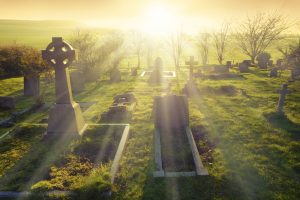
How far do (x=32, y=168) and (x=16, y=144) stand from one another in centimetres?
213

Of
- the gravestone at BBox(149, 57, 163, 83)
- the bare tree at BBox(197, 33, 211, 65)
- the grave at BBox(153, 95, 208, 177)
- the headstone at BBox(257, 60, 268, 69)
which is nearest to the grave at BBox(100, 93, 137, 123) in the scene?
the grave at BBox(153, 95, 208, 177)

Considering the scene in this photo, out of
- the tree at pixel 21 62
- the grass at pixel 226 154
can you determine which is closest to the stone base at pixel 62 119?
the grass at pixel 226 154

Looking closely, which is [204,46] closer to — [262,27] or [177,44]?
[177,44]

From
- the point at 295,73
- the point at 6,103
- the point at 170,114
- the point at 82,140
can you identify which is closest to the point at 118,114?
the point at 170,114

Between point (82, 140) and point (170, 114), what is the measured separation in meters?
3.60

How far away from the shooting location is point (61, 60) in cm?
891

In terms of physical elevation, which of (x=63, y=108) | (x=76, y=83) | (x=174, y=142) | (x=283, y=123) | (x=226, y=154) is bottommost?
(x=226, y=154)

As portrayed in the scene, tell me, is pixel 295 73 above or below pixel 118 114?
above

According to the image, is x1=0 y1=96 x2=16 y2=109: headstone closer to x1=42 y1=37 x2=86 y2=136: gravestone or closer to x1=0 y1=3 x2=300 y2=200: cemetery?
x1=0 y1=3 x2=300 y2=200: cemetery

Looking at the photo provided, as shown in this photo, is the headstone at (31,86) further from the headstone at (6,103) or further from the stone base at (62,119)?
the stone base at (62,119)

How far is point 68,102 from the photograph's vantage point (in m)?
9.20

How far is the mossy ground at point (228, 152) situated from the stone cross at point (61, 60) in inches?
100

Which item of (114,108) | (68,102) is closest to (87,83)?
(114,108)

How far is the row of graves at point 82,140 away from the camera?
6698mm
